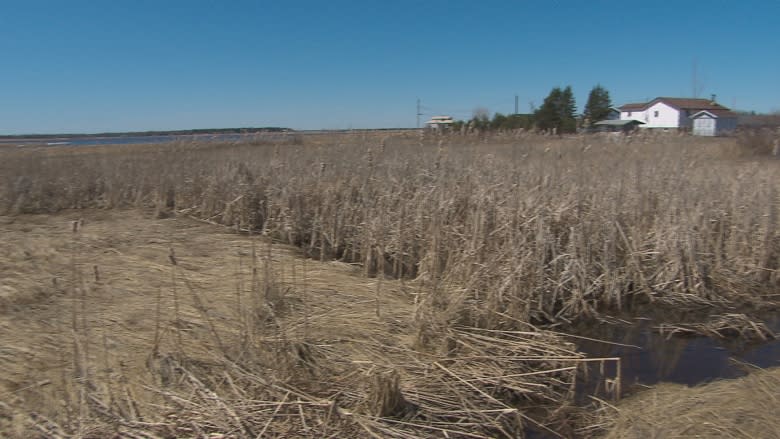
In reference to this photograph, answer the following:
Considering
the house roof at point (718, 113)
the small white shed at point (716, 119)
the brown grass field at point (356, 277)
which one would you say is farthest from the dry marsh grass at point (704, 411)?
the house roof at point (718, 113)

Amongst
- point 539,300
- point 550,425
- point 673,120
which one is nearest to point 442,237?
point 539,300

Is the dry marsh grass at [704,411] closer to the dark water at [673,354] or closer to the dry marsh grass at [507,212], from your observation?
the dark water at [673,354]

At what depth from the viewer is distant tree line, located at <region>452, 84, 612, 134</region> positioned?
30.6 feet

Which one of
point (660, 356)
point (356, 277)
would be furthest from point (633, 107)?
point (356, 277)

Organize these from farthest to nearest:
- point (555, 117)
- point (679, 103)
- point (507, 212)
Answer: point (679, 103) → point (555, 117) → point (507, 212)

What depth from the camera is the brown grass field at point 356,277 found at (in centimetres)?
274

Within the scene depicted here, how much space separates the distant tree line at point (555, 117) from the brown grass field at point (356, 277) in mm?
1047

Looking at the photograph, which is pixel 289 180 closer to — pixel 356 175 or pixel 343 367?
pixel 356 175

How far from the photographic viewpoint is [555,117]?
44062 mm

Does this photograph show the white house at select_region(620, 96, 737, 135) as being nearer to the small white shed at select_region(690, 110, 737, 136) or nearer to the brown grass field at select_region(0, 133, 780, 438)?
the small white shed at select_region(690, 110, 737, 136)

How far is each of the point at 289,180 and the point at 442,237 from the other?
278cm

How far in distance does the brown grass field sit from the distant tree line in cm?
105

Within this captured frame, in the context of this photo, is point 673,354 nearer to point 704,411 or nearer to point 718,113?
point 704,411

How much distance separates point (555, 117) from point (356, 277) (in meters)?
43.1
